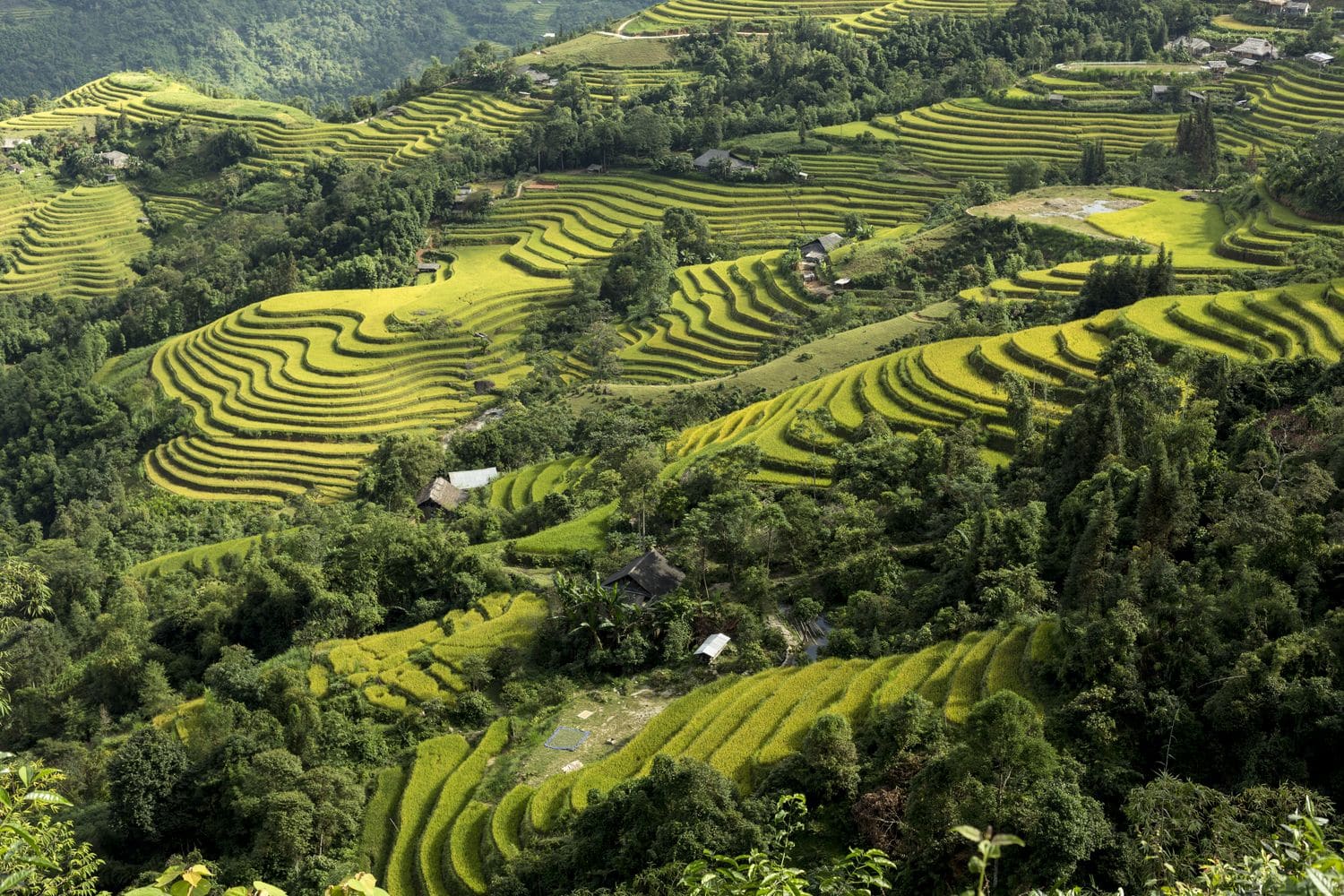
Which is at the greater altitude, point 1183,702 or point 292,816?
point 1183,702

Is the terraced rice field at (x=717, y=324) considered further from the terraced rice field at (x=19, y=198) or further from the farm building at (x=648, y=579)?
the terraced rice field at (x=19, y=198)

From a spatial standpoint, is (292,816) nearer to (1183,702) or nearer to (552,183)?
(1183,702)

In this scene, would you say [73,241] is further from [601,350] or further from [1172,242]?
[1172,242]

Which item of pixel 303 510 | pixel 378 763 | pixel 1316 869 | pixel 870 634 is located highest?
pixel 1316 869

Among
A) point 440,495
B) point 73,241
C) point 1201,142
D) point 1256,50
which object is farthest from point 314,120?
point 1256,50

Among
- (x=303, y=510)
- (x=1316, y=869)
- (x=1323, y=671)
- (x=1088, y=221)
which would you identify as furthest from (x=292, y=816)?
(x=1088, y=221)

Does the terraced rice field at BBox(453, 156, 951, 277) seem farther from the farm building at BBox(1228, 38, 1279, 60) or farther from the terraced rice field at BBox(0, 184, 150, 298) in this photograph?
the terraced rice field at BBox(0, 184, 150, 298)
